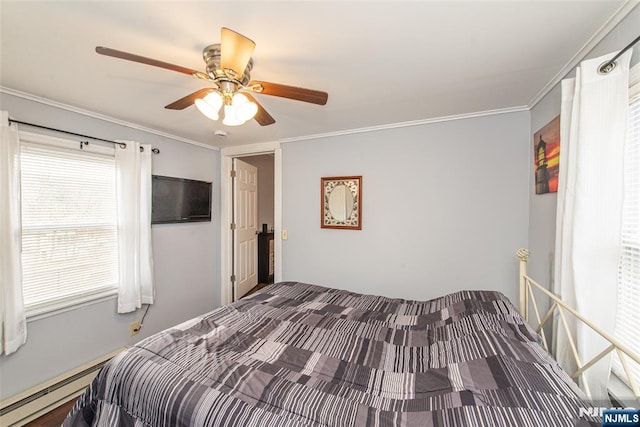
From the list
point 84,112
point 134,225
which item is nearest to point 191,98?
point 84,112

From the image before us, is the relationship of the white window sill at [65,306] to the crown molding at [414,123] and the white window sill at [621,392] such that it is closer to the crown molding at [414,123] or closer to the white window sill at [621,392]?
the crown molding at [414,123]

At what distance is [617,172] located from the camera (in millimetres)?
1014

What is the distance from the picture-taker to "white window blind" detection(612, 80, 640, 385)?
1.02 meters

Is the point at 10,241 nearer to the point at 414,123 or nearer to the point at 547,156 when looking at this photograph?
the point at 414,123

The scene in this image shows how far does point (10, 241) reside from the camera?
170 centimetres

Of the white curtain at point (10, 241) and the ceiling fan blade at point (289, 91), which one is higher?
the ceiling fan blade at point (289, 91)

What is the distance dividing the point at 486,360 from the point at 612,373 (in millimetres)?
685

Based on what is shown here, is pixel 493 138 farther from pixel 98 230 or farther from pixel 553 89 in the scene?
pixel 98 230

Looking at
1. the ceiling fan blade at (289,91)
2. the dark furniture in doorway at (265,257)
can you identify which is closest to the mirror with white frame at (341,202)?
the ceiling fan blade at (289,91)

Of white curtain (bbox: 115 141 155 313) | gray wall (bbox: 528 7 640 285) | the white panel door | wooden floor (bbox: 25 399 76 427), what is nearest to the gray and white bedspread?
gray wall (bbox: 528 7 640 285)

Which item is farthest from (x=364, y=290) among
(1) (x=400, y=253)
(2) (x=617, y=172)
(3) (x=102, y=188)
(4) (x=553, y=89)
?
(3) (x=102, y=188)

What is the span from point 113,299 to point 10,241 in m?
0.93

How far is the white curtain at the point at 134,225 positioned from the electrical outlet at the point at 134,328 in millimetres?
210

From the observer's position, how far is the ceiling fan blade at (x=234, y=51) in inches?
38.1
